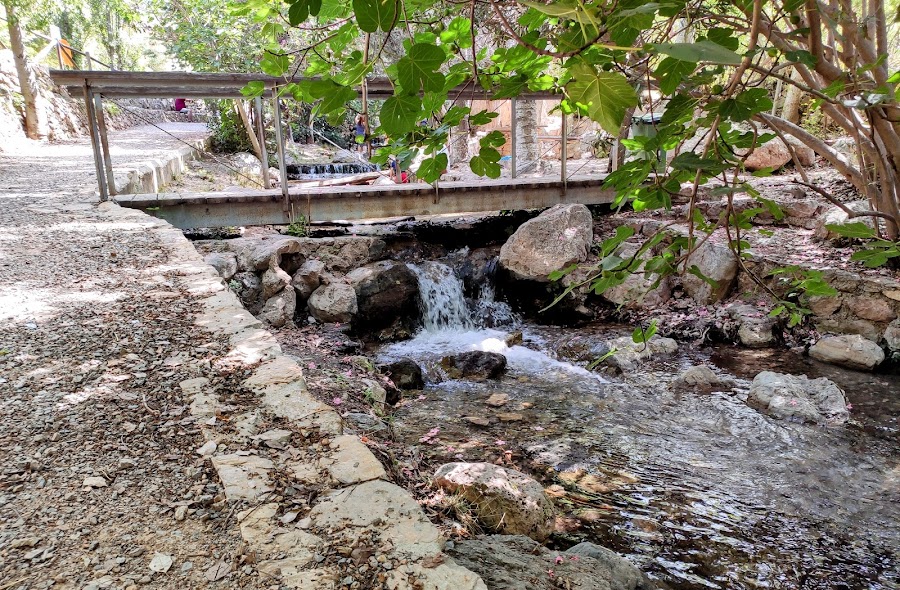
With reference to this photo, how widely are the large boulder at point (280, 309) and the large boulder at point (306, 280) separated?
0.18 metres

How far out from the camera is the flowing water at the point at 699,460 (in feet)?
10.9

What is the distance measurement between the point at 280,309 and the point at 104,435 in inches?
170

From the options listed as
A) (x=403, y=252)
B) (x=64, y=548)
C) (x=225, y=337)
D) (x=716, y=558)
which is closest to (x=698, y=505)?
(x=716, y=558)

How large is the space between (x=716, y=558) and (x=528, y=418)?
199 centimetres

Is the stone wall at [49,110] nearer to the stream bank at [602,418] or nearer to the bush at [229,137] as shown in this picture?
the bush at [229,137]

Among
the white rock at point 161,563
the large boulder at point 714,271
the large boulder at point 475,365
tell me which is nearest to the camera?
the white rock at point 161,563

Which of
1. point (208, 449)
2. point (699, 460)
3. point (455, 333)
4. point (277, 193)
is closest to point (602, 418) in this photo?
point (699, 460)

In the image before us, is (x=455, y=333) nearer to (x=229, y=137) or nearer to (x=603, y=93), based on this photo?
(x=603, y=93)

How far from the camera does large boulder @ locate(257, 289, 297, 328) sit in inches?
247

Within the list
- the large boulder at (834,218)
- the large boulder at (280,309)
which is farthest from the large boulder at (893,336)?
the large boulder at (280,309)

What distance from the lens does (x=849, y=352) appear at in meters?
5.79

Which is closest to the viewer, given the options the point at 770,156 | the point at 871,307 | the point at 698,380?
the point at 698,380

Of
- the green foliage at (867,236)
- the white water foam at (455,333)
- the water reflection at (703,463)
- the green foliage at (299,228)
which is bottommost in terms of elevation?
the water reflection at (703,463)

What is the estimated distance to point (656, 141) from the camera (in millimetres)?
1378
